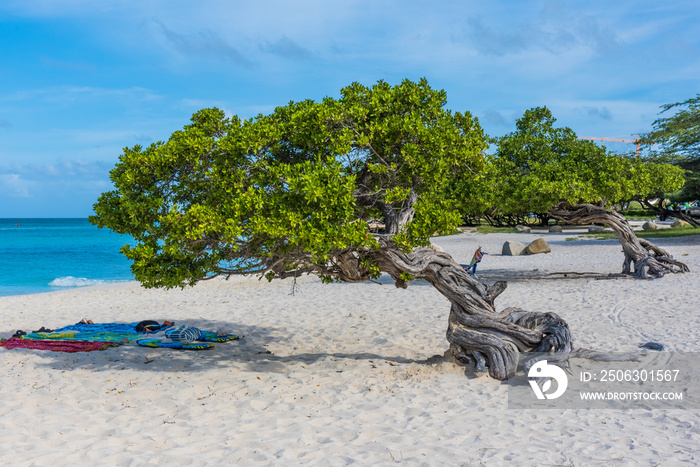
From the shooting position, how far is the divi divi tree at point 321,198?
24.4 feet

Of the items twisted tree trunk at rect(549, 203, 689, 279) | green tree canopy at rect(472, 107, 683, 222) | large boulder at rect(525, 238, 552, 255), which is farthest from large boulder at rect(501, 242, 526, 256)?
green tree canopy at rect(472, 107, 683, 222)

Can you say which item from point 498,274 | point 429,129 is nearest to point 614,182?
point 498,274

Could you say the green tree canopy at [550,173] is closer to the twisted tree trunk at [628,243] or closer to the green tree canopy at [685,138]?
the twisted tree trunk at [628,243]

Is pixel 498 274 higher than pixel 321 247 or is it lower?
lower

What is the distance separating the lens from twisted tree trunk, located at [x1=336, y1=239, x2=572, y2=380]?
8.70m

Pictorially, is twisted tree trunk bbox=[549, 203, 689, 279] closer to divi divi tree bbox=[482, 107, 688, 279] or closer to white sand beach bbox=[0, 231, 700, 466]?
divi divi tree bbox=[482, 107, 688, 279]

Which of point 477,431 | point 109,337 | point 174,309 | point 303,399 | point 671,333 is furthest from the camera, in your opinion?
point 174,309

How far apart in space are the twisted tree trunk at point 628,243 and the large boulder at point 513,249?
10688 millimetres

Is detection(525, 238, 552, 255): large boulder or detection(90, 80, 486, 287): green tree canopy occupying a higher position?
detection(90, 80, 486, 287): green tree canopy

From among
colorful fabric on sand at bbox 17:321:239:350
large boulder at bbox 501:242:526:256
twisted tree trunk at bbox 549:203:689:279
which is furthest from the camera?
large boulder at bbox 501:242:526:256

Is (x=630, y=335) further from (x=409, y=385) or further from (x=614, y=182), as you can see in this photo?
(x=614, y=182)

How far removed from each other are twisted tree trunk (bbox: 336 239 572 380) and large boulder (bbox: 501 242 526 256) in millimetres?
21193

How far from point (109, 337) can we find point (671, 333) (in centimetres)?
1188

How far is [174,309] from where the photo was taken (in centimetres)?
1556
